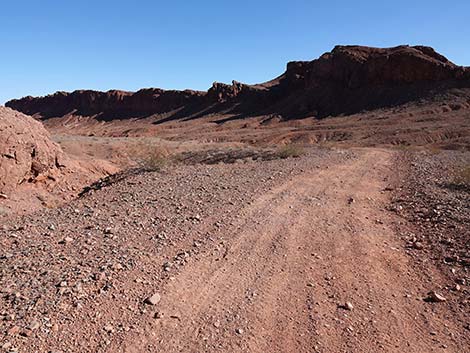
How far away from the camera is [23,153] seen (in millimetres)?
9688

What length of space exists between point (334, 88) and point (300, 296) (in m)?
60.6

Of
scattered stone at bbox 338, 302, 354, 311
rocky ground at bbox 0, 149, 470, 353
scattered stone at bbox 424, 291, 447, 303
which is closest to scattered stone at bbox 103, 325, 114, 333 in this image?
rocky ground at bbox 0, 149, 470, 353

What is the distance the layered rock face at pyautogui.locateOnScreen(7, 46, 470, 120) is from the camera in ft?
177

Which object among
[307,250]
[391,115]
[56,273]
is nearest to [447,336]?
[307,250]

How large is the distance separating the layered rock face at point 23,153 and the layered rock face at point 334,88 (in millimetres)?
48777

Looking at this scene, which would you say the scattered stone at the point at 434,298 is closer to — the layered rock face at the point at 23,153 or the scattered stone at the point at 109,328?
the scattered stone at the point at 109,328

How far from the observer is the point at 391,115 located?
4778cm

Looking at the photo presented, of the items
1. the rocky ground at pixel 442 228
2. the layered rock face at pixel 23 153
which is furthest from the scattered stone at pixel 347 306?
the layered rock face at pixel 23 153

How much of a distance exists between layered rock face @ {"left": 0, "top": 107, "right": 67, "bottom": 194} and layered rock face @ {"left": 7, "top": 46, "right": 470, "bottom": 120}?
1920 inches

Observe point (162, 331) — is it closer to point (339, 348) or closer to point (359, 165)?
point (339, 348)

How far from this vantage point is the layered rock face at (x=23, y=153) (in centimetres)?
918

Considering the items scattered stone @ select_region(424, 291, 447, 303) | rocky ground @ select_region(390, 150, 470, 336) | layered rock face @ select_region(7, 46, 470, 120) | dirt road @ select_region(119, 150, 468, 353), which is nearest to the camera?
dirt road @ select_region(119, 150, 468, 353)

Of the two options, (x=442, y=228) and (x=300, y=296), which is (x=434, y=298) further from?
(x=442, y=228)

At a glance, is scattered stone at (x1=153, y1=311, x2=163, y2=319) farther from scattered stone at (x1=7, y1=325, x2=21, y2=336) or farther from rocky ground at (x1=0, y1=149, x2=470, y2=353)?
scattered stone at (x1=7, y1=325, x2=21, y2=336)
